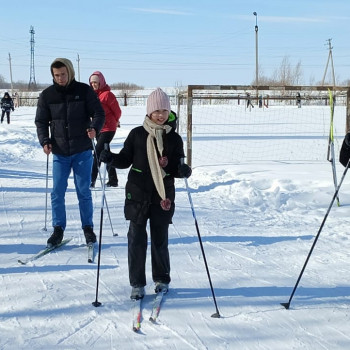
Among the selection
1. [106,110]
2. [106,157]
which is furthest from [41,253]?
[106,110]

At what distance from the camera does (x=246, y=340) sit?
284cm

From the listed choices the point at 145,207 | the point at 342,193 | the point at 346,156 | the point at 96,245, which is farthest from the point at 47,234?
the point at 342,193

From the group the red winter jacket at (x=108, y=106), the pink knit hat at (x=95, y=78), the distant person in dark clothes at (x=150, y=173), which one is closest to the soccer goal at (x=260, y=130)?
the red winter jacket at (x=108, y=106)

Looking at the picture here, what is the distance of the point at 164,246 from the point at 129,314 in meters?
0.60

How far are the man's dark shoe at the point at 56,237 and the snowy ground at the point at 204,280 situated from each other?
155 mm

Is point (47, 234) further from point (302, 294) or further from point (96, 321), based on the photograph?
point (302, 294)

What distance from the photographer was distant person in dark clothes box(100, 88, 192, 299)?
10.9 ft

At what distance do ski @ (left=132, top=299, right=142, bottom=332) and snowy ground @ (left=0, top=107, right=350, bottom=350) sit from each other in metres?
0.04

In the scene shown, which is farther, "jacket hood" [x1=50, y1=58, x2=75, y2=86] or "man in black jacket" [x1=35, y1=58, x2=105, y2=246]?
"man in black jacket" [x1=35, y1=58, x2=105, y2=246]

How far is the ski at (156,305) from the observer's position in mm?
3094

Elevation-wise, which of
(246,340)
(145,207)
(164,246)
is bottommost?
(246,340)

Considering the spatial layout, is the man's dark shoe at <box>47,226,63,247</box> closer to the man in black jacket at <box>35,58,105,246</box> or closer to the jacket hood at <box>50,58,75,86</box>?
the man in black jacket at <box>35,58,105,246</box>

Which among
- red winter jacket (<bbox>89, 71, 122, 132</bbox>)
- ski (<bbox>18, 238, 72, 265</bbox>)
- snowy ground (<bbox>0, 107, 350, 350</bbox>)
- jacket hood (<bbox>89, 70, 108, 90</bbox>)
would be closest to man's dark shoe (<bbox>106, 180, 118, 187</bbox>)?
snowy ground (<bbox>0, 107, 350, 350</bbox>)

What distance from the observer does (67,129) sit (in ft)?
14.6
